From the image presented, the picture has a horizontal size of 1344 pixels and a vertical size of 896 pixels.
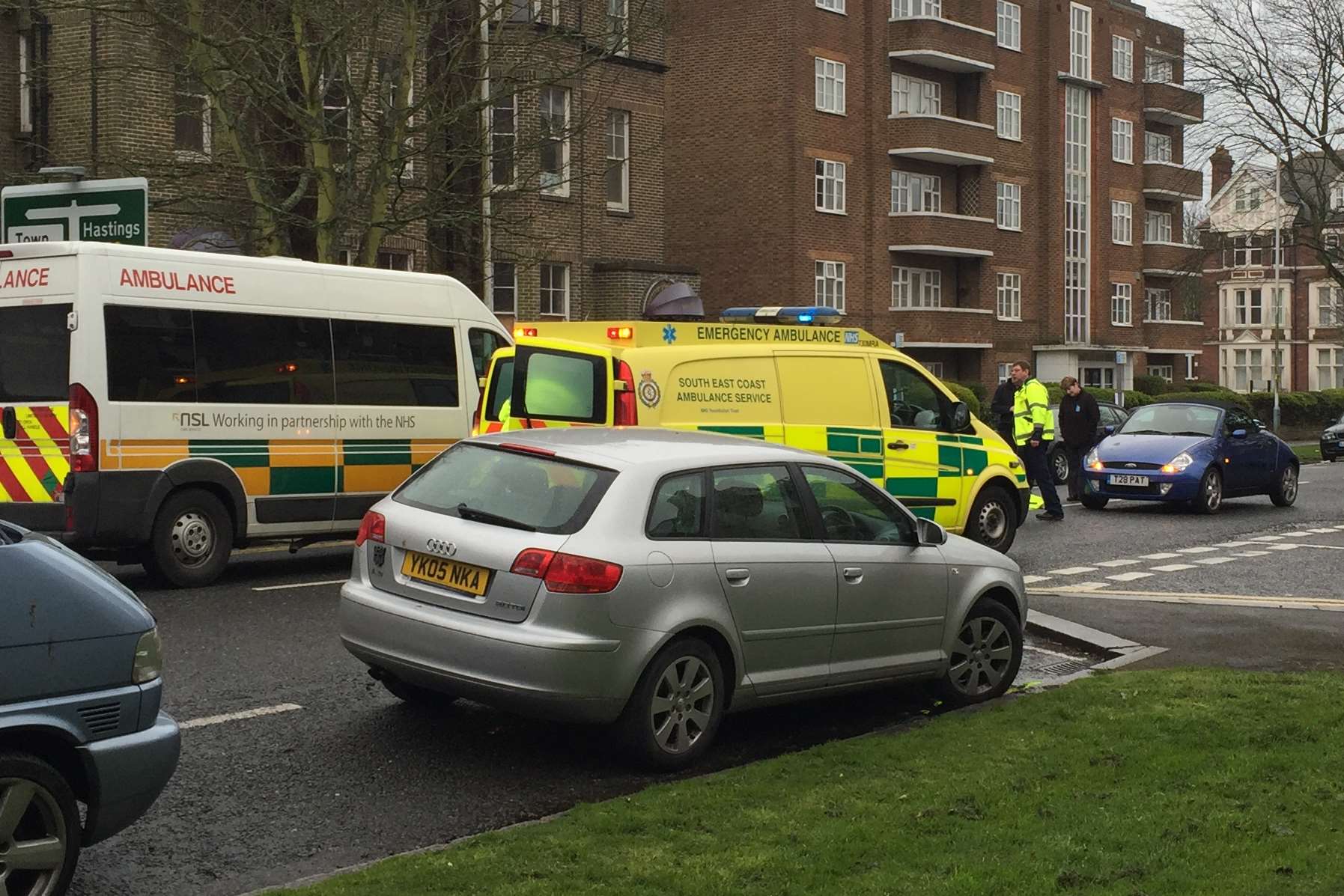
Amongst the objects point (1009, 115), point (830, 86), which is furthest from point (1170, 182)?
point (830, 86)

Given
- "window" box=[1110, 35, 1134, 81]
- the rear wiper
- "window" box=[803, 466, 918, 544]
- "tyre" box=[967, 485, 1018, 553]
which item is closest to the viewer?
the rear wiper

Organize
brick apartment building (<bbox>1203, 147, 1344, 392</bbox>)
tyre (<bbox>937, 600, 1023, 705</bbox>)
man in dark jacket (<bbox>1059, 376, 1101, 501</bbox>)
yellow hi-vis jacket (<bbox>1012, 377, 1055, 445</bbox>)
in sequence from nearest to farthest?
tyre (<bbox>937, 600, 1023, 705</bbox>) → yellow hi-vis jacket (<bbox>1012, 377, 1055, 445</bbox>) → man in dark jacket (<bbox>1059, 376, 1101, 501</bbox>) → brick apartment building (<bbox>1203, 147, 1344, 392</bbox>)

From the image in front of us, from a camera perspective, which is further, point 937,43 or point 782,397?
point 937,43

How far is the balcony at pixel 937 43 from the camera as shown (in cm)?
4869

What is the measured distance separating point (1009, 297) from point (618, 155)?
22.5 metres

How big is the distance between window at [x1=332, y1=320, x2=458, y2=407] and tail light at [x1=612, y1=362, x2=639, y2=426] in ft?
8.53

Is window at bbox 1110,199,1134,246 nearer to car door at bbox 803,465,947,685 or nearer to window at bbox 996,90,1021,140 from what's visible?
window at bbox 996,90,1021,140

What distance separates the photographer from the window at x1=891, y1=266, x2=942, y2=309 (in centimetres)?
5000

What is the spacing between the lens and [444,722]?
791 cm

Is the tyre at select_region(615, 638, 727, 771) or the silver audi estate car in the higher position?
the silver audi estate car

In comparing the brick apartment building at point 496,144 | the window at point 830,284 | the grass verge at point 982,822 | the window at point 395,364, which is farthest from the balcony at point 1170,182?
the grass verge at point 982,822

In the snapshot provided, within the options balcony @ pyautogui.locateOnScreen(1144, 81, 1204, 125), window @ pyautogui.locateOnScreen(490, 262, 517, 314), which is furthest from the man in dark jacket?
balcony @ pyautogui.locateOnScreen(1144, 81, 1204, 125)

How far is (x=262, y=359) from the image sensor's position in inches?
501

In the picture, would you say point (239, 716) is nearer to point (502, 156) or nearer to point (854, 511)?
point (854, 511)
